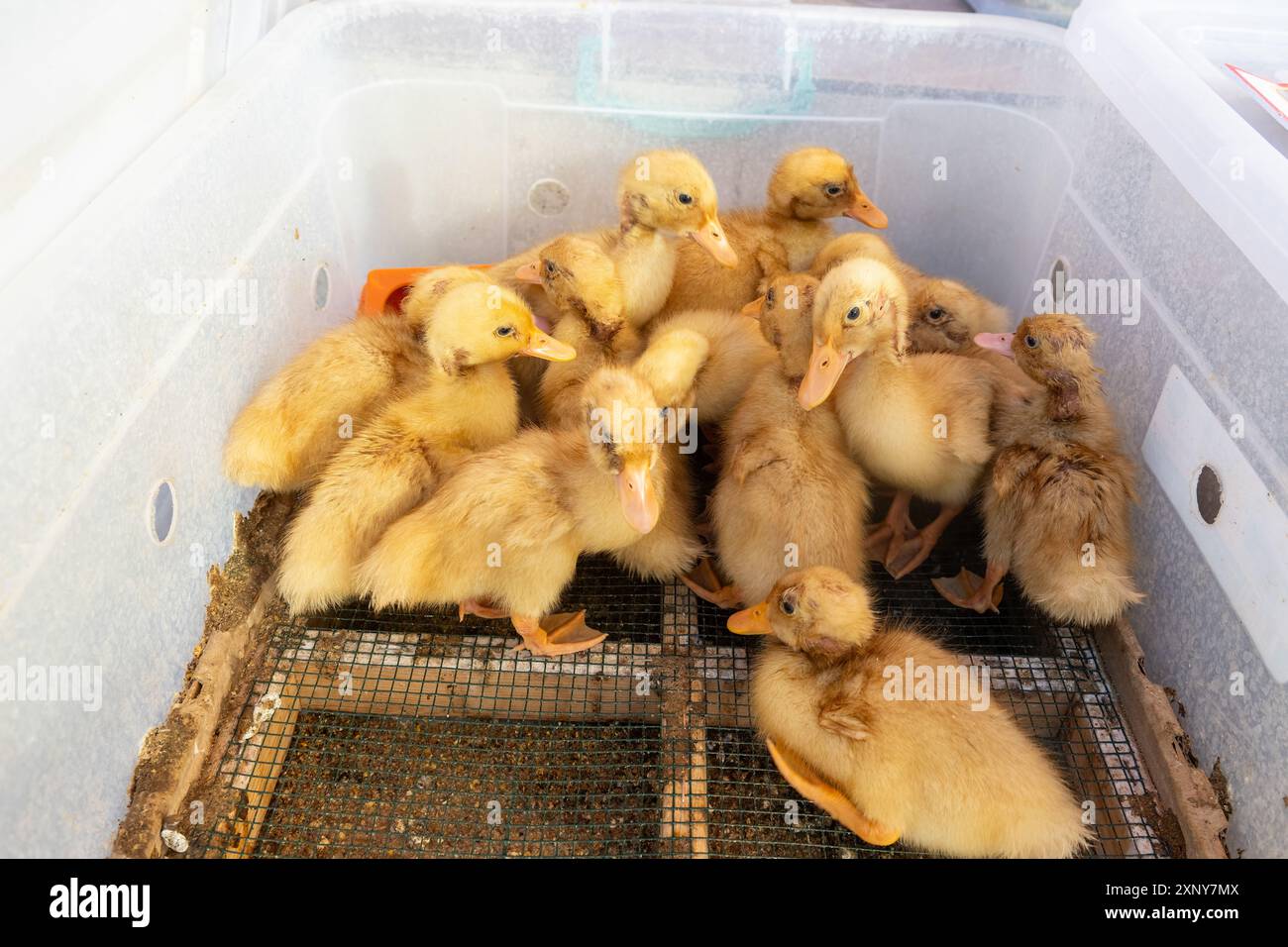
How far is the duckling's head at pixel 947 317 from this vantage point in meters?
1.94

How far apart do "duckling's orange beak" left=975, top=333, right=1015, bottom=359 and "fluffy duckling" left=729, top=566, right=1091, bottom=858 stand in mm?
612

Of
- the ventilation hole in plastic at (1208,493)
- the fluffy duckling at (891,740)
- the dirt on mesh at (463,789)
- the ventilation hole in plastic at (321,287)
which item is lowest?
the dirt on mesh at (463,789)

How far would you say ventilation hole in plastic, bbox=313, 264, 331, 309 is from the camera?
2.08 meters

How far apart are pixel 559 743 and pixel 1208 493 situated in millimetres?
1130

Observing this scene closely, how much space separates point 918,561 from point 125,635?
1372 mm

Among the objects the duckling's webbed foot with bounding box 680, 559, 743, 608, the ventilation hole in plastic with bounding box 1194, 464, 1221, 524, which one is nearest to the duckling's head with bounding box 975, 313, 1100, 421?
the ventilation hole in plastic with bounding box 1194, 464, 1221, 524

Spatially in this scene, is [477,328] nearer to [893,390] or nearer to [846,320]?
[846,320]

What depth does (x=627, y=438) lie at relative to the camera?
1.36 meters

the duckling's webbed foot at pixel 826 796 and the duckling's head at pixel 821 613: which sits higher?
the duckling's head at pixel 821 613

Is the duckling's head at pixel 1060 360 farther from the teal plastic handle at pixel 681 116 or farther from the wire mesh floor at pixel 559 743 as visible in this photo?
the teal plastic handle at pixel 681 116

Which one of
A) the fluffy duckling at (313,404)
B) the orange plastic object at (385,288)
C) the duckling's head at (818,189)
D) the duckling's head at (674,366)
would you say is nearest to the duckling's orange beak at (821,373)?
the duckling's head at (674,366)

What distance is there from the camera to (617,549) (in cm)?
164

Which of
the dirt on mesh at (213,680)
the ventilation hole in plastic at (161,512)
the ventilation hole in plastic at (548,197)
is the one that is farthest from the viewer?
the ventilation hole in plastic at (548,197)

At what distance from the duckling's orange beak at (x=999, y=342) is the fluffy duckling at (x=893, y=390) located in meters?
0.04
